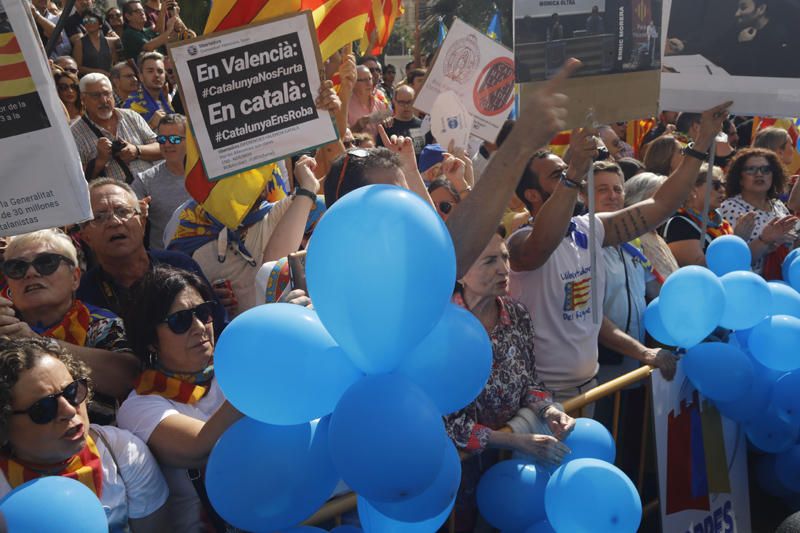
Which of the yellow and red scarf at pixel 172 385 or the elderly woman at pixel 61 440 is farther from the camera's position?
the yellow and red scarf at pixel 172 385

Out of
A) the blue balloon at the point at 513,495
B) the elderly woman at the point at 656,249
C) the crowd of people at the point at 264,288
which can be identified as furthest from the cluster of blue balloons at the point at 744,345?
the blue balloon at the point at 513,495

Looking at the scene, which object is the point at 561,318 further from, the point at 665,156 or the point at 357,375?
the point at 665,156

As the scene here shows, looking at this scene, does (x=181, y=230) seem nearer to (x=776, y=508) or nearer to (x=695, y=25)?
(x=695, y=25)

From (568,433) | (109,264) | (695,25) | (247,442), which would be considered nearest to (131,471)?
(247,442)

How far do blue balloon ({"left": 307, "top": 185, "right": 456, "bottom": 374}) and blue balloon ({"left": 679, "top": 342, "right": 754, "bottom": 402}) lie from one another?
215 centimetres

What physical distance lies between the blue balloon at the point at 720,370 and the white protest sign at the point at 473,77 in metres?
2.21

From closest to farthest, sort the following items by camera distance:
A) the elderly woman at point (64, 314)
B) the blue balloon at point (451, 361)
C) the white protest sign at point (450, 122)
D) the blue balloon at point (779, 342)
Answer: the blue balloon at point (451, 361) → the elderly woman at point (64, 314) → the blue balloon at point (779, 342) → the white protest sign at point (450, 122)

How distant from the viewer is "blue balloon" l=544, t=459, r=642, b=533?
2.62 m

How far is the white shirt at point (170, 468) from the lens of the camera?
8.09ft

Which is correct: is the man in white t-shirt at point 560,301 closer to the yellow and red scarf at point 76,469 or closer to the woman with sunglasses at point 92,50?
the yellow and red scarf at point 76,469

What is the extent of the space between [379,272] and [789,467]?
322 cm

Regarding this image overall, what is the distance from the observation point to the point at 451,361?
2.11m

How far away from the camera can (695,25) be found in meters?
4.06

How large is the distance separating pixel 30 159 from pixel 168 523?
1178 mm
